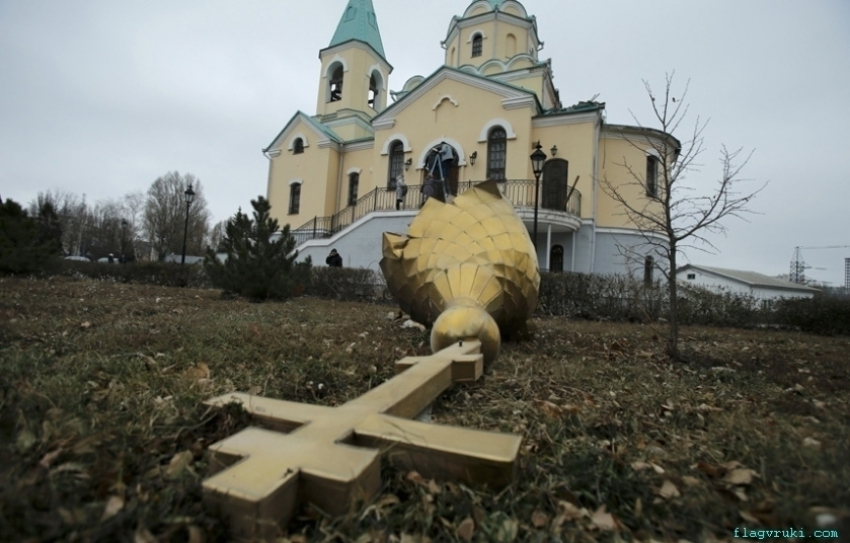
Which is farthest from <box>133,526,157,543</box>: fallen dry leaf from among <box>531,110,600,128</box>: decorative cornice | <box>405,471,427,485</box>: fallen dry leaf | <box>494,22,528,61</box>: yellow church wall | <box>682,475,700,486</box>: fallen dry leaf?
<box>494,22,528,61</box>: yellow church wall

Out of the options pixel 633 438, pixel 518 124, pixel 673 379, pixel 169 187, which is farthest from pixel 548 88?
pixel 169 187

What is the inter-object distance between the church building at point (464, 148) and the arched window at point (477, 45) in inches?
4.0

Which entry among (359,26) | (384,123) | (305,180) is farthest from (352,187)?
(359,26)

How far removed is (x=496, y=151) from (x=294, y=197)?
13.0 metres

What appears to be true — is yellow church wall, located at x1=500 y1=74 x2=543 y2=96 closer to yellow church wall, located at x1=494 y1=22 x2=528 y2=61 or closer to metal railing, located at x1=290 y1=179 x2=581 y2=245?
yellow church wall, located at x1=494 y1=22 x2=528 y2=61

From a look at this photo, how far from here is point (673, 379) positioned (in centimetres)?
344

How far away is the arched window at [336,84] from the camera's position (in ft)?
88.4

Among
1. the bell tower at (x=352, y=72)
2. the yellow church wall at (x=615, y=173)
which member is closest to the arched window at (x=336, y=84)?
the bell tower at (x=352, y=72)

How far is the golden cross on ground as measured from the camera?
1.08 meters

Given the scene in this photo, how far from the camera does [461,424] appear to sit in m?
2.18

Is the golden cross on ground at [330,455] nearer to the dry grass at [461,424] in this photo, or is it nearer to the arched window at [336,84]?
the dry grass at [461,424]

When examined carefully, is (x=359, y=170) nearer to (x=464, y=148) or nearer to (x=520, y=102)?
(x=464, y=148)

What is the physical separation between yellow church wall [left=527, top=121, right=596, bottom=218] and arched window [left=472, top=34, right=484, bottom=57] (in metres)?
7.93

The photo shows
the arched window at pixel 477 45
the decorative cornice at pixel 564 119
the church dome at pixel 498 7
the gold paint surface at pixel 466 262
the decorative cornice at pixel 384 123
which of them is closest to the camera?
the gold paint surface at pixel 466 262
